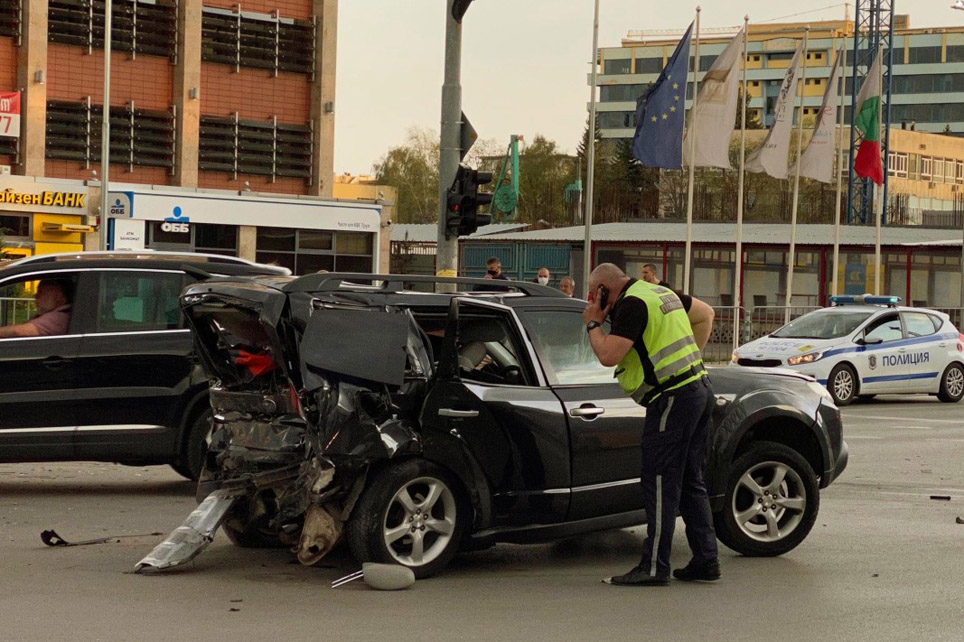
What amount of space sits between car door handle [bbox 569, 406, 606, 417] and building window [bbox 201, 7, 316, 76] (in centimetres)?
3896

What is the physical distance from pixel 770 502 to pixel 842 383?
14048 millimetres

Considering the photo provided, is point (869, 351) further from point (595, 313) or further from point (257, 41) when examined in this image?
point (257, 41)

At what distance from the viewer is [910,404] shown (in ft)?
75.7

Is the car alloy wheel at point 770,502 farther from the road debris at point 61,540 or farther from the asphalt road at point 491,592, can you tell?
the road debris at point 61,540

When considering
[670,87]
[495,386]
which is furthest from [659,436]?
[670,87]

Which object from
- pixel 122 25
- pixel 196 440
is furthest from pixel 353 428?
pixel 122 25

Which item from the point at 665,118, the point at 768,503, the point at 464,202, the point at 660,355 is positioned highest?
the point at 665,118

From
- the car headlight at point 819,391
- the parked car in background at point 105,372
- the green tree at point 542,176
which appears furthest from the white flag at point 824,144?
the green tree at point 542,176

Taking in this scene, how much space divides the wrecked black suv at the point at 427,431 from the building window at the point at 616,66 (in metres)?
113

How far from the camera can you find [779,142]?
34.9 metres

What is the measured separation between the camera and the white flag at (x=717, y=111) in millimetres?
32469

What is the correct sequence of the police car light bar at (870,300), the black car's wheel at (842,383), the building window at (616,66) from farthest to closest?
the building window at (616,66) < the police car light bar at (870,300) < the black car's wheel at (842,383)

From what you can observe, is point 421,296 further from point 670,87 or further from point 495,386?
point 670,87

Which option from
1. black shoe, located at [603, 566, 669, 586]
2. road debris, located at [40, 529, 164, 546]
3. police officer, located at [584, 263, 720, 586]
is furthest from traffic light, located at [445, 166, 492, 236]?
black shoe, located at [603, 566, 669, 586]
